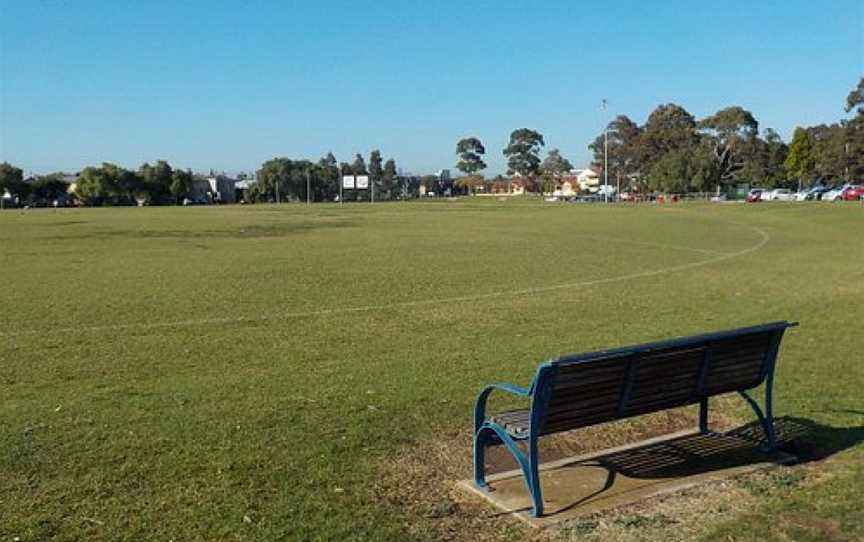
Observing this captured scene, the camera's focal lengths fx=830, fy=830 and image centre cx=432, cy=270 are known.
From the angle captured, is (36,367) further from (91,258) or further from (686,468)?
(91,258)

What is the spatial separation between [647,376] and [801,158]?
100107 millimetres

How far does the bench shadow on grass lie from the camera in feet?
17.1

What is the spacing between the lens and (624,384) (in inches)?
186

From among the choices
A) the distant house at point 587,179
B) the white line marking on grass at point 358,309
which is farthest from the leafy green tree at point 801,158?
the white line marking on grass at point 358,309

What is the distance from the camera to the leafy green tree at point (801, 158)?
9488cm

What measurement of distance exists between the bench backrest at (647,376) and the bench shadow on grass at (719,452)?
44 cm

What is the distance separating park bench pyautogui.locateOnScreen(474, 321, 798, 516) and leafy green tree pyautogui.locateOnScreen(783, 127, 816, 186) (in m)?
98.6

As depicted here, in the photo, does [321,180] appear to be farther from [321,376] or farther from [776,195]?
[321,376]

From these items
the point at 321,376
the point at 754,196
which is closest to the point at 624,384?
the point at 321,376

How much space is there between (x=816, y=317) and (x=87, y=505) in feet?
32.3

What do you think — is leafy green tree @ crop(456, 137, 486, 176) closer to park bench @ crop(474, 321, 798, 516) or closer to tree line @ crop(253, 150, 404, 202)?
tree line @ crop(253, 150, 404, 202)

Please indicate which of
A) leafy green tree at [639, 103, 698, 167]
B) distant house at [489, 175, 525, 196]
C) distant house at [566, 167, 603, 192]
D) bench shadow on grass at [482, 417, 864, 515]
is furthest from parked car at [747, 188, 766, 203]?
bench shadow on grass at [482, 417, 864, 515]

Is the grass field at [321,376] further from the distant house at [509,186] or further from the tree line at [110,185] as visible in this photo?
the distant house at [509,186]

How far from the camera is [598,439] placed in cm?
595
